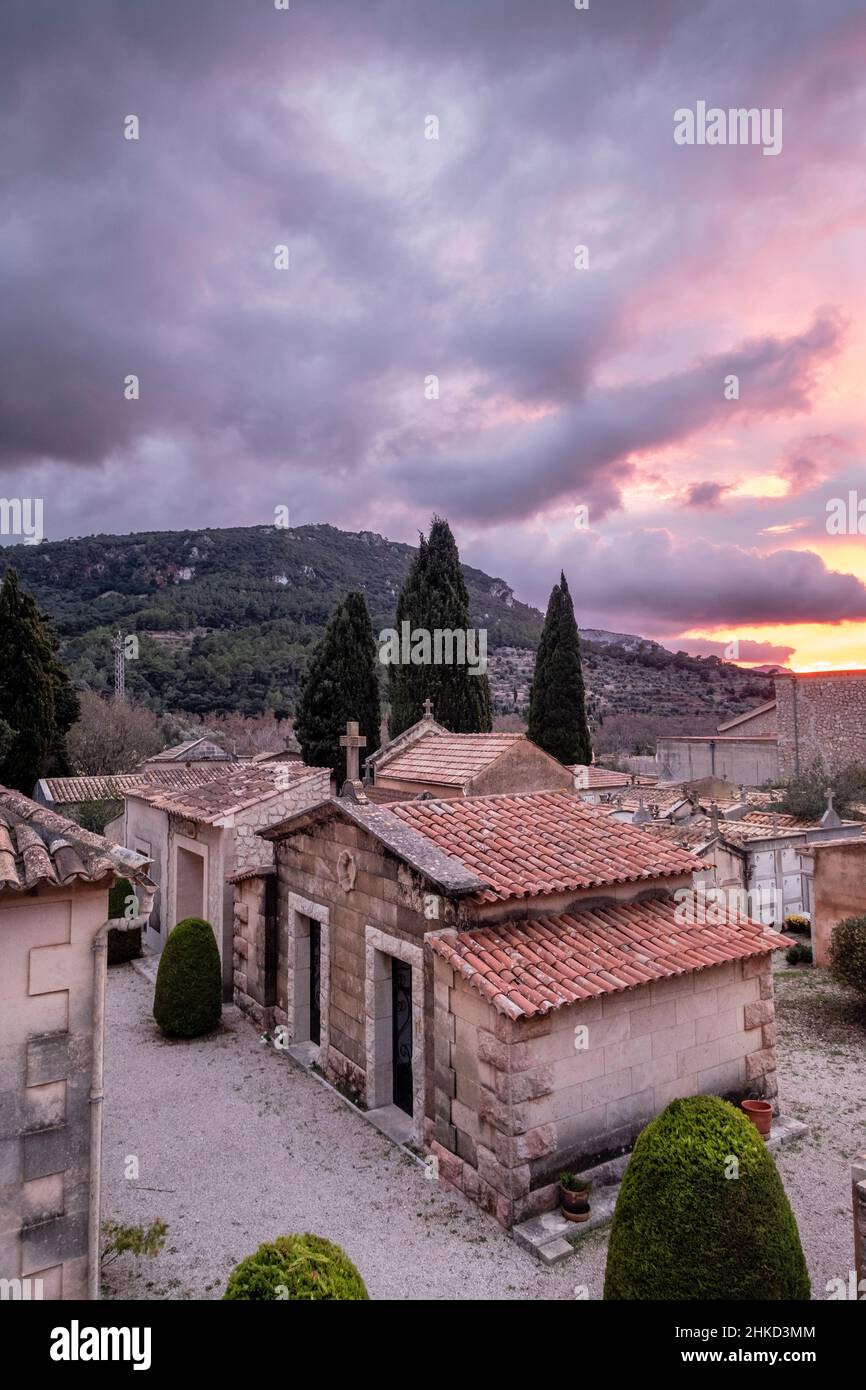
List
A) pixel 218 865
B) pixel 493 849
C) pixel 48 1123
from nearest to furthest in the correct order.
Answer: pixel 48 1123
pixel 493 849
pixel 218 865

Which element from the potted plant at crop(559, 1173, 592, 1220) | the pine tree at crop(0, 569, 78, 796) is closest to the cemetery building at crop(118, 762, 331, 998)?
the potted plant at crop(559, 1173, 592, 1220)

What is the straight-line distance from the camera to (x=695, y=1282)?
559cm

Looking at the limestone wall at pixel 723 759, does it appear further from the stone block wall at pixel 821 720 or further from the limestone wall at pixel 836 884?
the limestone wall at pixel 836 884

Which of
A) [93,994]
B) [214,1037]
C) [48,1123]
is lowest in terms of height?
[214,1037]

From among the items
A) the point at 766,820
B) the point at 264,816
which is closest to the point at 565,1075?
the point at 264,816

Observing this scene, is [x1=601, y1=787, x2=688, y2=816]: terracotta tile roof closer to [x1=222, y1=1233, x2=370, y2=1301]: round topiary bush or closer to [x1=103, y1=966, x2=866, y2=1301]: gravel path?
[x1=103, y1=966, x2=866, y2=1301]: gravel path

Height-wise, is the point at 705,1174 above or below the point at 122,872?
below

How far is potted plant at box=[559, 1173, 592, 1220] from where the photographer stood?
→ 757cm

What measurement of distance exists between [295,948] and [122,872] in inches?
290

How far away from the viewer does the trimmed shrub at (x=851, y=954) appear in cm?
1299

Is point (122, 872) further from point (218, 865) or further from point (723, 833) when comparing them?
point (723, 833)

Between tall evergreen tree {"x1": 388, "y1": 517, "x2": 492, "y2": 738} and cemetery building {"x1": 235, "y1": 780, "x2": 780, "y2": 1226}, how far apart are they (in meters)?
19.3

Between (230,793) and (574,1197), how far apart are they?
11.2 m

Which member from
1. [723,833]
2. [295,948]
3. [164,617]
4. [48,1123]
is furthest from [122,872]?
[164,617]
